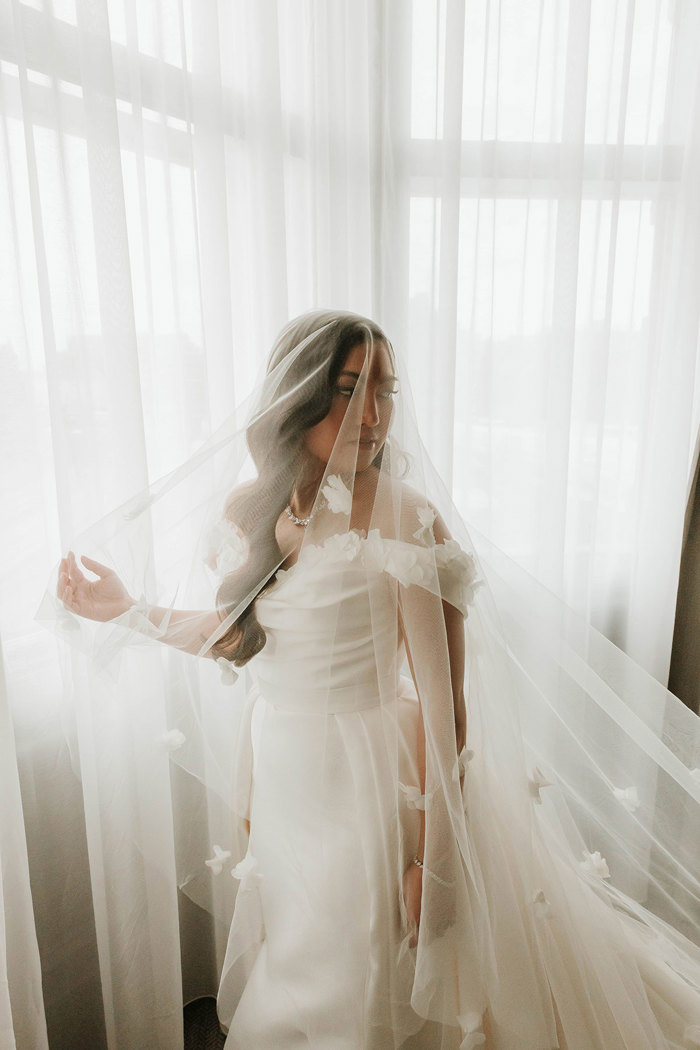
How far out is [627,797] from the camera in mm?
1154

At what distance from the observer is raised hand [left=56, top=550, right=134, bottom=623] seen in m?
1.11

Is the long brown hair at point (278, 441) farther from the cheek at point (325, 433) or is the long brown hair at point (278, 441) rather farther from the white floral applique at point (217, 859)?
the white floral applique at point (217, 859)

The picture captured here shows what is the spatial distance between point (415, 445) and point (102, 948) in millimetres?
1157

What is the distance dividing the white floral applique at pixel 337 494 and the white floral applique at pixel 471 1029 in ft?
2.33

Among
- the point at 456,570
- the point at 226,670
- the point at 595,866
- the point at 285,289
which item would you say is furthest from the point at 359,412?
the point at 595,866

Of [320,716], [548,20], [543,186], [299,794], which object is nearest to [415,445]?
[320,716]

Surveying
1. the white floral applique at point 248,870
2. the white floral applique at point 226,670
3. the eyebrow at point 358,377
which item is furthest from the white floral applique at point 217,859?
the eyebrow at point 358,377

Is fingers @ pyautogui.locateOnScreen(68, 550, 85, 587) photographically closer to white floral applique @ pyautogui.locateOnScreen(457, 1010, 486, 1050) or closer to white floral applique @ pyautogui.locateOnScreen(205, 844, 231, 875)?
white floral applique @ pyautogui.locateOnScreen(205, 844, 231, 875)

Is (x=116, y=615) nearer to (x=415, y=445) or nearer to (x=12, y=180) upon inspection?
(x=415, y=445)

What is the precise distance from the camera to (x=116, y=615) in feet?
3.66

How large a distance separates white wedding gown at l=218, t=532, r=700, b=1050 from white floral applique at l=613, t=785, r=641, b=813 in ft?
0.43

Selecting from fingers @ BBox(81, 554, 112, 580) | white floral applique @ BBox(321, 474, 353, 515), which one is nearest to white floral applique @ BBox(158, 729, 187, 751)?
fingers @ BBox(81, 554, 112, 580)

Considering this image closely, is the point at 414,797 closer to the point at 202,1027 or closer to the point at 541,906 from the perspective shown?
the point at 541,906

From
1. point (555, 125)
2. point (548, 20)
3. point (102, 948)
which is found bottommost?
point (102, 948)
